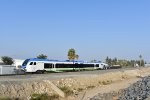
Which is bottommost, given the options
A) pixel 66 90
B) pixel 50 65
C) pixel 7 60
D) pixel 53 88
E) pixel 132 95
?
pixel 132 95

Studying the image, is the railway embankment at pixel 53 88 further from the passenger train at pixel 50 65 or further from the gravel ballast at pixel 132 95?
the passenger train at pixel 50 65

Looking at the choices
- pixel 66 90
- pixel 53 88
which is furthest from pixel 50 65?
pixel 53 88

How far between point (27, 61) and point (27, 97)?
3242cm

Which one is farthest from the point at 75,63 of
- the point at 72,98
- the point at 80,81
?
the point at 72,98

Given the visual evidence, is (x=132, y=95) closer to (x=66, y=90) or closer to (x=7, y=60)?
(x=66, y=90)

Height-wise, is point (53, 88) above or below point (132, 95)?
above

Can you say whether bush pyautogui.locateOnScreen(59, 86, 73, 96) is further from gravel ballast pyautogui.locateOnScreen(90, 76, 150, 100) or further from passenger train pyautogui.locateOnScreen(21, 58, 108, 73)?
passenger train pyautogui.locateOnScreen(21, 58, 108, 73)

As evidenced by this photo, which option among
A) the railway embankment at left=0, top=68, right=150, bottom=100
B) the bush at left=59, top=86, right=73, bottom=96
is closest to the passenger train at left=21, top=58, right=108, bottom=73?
the railway embankment at left=0, top=68, right=150, bottom=100

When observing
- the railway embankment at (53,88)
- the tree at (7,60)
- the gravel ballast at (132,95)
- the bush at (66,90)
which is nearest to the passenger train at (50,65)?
the railway embankment at (53,88)

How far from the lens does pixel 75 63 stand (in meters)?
81.9

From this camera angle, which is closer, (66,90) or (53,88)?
(53,88)

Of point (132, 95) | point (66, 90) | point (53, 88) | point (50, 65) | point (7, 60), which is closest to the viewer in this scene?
point (132, 95)

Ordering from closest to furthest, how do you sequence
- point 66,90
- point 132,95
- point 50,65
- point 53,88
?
point 132,95
point 53,88
point 66,90
point 50,65

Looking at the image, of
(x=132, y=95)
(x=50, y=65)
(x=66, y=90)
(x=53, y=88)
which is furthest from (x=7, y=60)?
(x=132, y=95)
